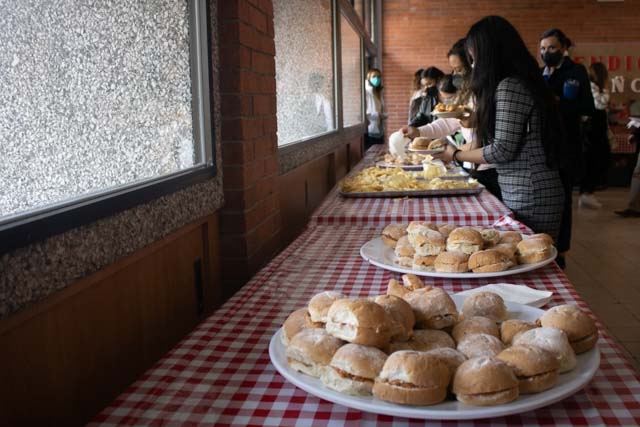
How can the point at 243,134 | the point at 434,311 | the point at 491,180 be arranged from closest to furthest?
the point at 434,311 → the point at 243,134 → the point at 491,180

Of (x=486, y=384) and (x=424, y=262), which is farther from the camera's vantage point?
(x=424, y=262)

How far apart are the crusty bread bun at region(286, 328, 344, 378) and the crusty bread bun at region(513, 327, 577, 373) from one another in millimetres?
291

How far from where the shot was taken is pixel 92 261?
121cm

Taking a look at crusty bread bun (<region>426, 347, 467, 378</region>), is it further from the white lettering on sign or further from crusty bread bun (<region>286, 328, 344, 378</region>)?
the white lettering on sign

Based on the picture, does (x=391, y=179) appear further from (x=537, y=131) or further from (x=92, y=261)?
(x=92, y=261)

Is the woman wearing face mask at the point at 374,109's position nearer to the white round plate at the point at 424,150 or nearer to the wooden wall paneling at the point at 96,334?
the white round plate at the point at 424,150

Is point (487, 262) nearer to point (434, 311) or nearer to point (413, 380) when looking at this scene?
point (434, 311)

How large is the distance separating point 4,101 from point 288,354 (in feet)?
1.97

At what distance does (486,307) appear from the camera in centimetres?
119

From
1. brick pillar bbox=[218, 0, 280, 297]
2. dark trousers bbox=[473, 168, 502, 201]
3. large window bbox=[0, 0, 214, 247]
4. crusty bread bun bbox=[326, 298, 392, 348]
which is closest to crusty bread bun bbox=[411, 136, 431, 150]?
dark trousers bbox=[473, 168, 502, 201]

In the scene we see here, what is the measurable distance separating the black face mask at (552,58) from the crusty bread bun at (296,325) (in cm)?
481

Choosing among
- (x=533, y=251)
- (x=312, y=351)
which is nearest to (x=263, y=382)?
(x=312, y=351)

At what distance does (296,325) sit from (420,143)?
4.06 meters

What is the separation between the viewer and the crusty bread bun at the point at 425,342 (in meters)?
1.02
